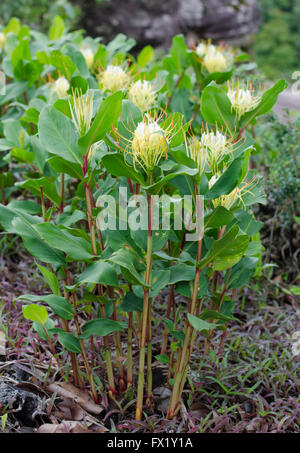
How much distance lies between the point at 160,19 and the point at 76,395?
5322 millimetres

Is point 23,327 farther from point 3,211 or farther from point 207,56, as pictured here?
point 207,56

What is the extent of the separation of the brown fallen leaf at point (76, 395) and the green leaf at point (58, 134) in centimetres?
78

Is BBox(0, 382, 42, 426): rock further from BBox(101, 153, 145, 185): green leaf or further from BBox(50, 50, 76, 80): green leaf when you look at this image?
BBox(50, 50, 76, 80): green leaf

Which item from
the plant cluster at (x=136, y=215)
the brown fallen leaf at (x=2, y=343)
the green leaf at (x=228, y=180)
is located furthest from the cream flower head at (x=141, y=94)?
the brown fallen leaf at (x=2, y=343)

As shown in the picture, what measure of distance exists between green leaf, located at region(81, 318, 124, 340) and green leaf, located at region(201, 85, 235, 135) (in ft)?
2.30

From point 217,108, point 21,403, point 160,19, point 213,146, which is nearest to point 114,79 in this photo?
point 217,108

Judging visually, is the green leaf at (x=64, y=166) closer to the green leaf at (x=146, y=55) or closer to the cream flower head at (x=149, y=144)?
the cream flower head at (x=149, y=144)

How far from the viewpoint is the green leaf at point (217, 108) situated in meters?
1.45

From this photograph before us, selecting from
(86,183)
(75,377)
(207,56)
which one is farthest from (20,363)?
(207,56)

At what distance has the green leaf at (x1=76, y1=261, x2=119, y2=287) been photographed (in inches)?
49.6

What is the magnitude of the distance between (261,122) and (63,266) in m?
2.03

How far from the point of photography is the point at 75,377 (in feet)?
5.21

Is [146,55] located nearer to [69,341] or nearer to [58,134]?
[58,134]

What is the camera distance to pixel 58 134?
1.28m
